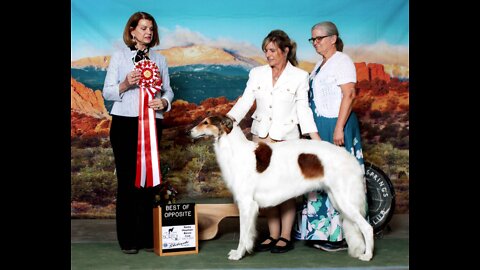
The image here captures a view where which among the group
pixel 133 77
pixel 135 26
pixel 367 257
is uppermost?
pixel 135 26

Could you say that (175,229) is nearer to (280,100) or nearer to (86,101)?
(280,100)

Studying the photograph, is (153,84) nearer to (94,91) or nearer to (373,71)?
(94,91)

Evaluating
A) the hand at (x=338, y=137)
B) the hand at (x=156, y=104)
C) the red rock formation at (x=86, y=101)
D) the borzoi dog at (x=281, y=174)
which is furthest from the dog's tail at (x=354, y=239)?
the red rock formation at (x=86, y=101)

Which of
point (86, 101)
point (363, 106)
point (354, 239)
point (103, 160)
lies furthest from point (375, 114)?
point (86, 101)

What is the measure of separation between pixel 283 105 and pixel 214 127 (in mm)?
592

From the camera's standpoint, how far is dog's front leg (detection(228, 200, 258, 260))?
472 centimetres

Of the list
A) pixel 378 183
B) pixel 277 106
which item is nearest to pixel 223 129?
pixel 277 106

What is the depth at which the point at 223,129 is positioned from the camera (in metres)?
4.75

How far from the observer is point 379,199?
557 cm

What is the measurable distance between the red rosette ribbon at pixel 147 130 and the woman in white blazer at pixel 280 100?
2.14 ft

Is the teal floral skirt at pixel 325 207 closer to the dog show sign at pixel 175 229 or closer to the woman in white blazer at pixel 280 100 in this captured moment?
the woman in white blazer at pixel 280 100

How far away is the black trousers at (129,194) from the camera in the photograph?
4.87 metres

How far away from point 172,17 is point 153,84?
158 cm

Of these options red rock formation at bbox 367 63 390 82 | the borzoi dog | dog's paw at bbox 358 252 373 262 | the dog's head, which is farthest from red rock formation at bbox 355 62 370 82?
dog's paw at bbox 358 252 373 262
